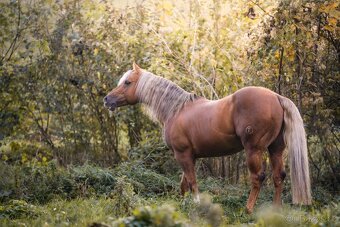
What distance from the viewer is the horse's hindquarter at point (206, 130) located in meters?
7.18

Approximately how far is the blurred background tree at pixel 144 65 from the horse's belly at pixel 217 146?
1504 mm

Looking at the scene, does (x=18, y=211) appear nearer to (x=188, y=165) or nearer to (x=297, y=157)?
(x=188, y=165)

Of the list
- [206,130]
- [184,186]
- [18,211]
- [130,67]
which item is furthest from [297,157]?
[130,67]

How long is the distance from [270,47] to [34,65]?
469 centimetres

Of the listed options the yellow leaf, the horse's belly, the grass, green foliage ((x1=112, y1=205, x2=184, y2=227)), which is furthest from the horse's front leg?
green foliage ((x1=112, y1=205, x2=184, y2=227))

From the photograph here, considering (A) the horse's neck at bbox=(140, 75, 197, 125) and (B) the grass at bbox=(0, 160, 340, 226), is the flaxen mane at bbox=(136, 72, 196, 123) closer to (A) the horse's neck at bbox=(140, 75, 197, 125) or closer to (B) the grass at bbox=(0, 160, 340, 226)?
(A) the horse's neck at bbox=(140, 75, 197, 125)

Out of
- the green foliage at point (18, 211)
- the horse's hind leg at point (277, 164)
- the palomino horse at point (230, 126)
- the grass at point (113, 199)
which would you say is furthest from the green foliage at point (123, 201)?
the horse's hind leg at point (277, 164)

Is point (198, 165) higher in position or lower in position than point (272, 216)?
lower

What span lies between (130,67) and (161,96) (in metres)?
3.07

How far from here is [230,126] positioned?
7141 millimetres

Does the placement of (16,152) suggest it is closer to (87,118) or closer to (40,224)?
(87,118)

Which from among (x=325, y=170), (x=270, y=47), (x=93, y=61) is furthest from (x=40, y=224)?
(x=93, y=61)

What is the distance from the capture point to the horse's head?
8.26 m

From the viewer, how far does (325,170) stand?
921 cm
